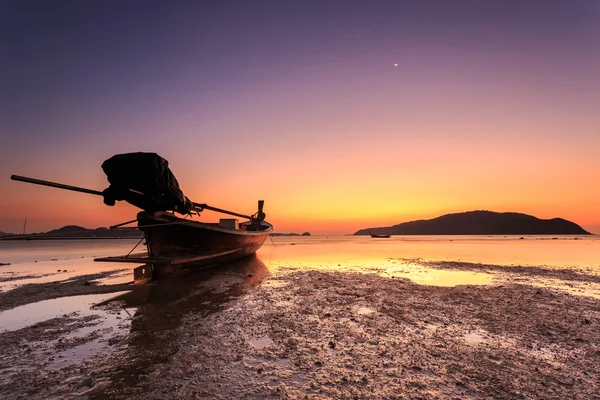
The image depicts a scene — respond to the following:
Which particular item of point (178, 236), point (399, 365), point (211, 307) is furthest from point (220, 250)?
point (399, 365)

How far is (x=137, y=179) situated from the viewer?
11.1m

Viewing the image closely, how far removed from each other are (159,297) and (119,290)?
8.25ft

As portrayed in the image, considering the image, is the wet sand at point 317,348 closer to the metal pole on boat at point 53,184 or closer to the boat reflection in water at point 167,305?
the boat reflection in water at point 167,305

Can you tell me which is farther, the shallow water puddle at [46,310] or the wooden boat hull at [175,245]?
the wooden boat hull at [175,245]

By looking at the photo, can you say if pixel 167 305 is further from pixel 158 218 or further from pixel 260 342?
pixel 158 218

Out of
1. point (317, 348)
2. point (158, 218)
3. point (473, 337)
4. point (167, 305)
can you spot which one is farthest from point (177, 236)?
point (473, 337)

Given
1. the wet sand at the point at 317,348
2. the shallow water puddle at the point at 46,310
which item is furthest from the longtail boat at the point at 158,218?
the wet sand at the point at 317,348

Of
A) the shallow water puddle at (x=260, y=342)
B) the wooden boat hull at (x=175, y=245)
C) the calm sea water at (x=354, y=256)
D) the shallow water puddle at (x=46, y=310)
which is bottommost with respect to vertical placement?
the calm sea water at (x=354, y=256)

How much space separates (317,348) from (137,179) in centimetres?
991

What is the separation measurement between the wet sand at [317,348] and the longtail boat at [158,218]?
11.3ft

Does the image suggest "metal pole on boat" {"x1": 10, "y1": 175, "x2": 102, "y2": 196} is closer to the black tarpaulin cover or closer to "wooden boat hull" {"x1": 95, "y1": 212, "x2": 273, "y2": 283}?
the black tarpaulin cover

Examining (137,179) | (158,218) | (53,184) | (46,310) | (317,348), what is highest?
(137,179)

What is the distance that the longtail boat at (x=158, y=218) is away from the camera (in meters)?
11.1

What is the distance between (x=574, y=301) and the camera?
808 cm
